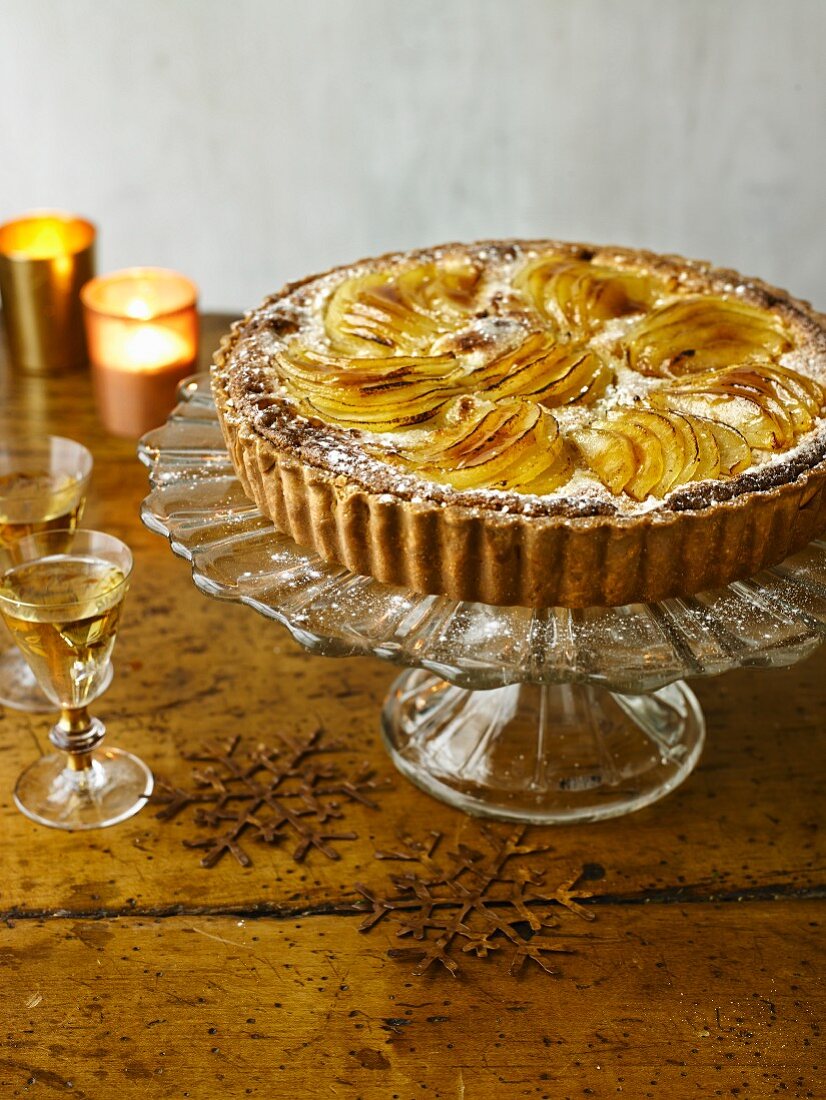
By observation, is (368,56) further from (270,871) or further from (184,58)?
(270,871)

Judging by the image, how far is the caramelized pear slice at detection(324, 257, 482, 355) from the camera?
1.87 meters

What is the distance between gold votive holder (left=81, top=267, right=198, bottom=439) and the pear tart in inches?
22.8

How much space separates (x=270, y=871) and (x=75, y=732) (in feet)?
1.08

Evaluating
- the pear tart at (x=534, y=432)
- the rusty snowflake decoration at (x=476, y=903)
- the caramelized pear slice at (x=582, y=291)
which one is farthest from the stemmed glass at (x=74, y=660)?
the caramelized pear slice at (x=582, y=291)

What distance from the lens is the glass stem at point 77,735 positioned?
172cm

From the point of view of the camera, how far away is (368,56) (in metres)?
3.86

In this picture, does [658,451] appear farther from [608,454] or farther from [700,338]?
[700,338]

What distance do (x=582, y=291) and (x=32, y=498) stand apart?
893mm

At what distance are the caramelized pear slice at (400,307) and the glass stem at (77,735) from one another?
2.03 feet

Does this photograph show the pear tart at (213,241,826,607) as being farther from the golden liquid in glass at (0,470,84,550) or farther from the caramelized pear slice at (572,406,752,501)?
the golden liquid in glass at (0,470,84,550)

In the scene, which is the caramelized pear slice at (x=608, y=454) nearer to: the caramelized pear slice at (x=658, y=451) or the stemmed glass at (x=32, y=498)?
the caramelized pear slice at (x=658, y=451)

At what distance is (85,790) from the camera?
1746mm

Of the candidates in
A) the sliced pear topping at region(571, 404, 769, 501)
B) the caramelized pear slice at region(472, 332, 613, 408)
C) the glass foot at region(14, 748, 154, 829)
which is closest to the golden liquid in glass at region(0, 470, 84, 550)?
the glass foot at region(14, 748, 154, 829)

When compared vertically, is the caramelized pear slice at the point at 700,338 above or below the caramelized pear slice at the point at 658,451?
above
